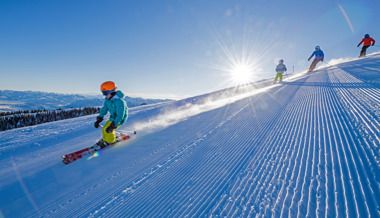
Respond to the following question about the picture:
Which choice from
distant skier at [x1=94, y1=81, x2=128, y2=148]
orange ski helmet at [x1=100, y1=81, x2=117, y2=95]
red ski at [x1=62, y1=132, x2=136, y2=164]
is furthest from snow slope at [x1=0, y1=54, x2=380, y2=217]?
orange ski helmet at [x1=100, y1=81, x2=117, y2=95]

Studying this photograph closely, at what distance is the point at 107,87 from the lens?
405 cm

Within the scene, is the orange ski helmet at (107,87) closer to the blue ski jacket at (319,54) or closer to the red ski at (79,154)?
the red ski at (79,154)

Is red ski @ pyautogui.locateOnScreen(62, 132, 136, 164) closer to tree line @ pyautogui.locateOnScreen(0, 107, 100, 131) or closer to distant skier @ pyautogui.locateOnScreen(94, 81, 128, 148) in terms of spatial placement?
distant skier @ pyautogui.locateOnScreen(94, 81, 128, 148)

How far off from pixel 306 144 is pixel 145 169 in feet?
10.5

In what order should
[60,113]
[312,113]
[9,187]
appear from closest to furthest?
[9,187] < [312,113] < [60,113]

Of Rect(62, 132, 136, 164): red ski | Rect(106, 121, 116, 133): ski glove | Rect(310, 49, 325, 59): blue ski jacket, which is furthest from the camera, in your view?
Rect(310, 49, 325, 59): blue ski jacket

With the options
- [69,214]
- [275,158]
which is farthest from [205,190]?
[69,214]

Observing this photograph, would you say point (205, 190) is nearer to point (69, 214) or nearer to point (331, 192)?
point (331, 192)

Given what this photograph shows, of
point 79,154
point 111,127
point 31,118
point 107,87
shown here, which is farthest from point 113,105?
point 31,118

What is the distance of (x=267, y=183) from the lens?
216cm

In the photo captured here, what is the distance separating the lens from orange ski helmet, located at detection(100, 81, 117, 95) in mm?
4031

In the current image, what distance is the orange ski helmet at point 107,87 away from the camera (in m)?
4.03

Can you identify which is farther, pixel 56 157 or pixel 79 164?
pixel 56 157

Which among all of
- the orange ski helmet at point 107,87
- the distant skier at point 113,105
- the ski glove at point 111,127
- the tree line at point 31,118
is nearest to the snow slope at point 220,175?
the distant skier at point 113,105
